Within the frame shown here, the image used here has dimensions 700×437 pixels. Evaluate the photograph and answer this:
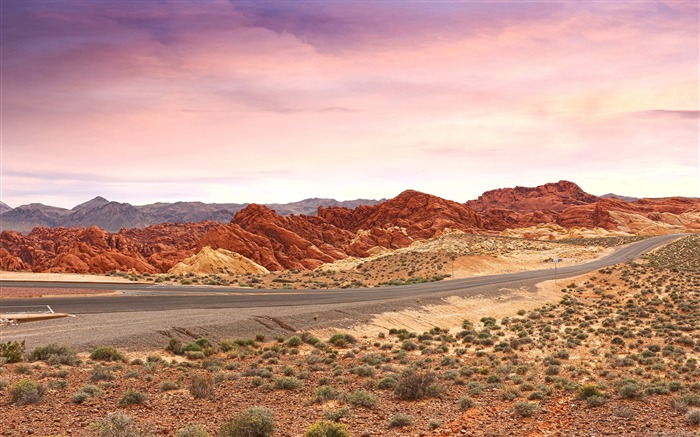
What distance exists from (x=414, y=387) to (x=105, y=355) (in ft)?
43.5

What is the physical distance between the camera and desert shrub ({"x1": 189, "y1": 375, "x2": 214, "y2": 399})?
49.7ft

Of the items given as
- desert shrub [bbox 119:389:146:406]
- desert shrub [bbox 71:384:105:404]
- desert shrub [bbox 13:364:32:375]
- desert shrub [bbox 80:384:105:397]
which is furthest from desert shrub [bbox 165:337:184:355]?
desert shrub [bbox 119:389:146:406]

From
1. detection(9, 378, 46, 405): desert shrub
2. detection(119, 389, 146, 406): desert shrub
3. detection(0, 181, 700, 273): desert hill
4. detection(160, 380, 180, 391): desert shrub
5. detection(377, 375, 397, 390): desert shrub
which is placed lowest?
detection(377, 375, 397, 390): desert shrub

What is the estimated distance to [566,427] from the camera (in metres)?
13.3

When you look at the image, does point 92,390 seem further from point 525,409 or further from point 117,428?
point 525,409

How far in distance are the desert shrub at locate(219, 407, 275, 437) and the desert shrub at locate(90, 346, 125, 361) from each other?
10115 mm

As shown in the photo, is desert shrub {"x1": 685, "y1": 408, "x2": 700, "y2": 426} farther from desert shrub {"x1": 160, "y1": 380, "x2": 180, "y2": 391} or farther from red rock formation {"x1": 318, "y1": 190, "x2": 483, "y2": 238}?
red rock formation {"x1": 318, "y1": 190, "x2": 483, "y2": 238}

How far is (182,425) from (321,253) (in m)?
105

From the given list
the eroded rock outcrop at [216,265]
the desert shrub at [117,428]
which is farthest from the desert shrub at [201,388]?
the eroded rock outcrop at [216,265]

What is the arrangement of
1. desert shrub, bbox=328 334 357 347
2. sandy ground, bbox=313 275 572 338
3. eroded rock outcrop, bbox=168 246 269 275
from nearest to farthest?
1. desert shrub, bbox=328 334 357 347
2. sandy ground, bbox=313 275 572 338
3. eroded rock outcrop, bbox=168 246 269 275

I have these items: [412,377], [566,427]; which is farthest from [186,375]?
[566,427]

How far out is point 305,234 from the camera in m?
136

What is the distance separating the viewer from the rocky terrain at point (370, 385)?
12977mm

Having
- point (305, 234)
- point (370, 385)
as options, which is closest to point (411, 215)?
point (305, 234)
